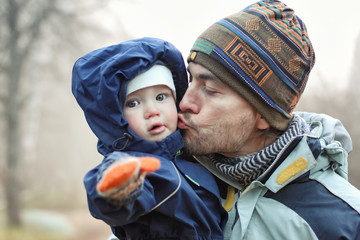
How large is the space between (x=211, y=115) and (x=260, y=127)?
1.14ft

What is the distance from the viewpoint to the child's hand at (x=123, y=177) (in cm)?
107

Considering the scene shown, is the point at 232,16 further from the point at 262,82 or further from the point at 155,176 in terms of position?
the point at 155,176

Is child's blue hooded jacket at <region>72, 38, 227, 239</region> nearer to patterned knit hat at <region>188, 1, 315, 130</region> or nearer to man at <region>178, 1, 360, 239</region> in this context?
man at <region>178, 1, 360, 239</region>

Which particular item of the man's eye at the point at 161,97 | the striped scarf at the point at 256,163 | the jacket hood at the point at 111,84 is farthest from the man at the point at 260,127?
the jacket hood at the point at 111,84

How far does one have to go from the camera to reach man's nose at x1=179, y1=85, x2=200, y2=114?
2031 millimetres

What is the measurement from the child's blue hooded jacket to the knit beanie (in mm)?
37

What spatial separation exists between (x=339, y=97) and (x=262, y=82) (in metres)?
5.09

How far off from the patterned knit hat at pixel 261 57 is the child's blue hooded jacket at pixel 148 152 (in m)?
0.31

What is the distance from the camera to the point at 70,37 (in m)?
9.69

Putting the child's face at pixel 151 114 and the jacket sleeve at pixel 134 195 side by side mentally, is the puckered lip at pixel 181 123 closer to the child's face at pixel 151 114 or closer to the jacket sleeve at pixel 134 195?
the child's face at pixel 151 114

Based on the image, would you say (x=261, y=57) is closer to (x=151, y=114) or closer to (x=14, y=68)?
(x=151, y=114)

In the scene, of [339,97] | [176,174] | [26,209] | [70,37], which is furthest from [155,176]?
[26,209]

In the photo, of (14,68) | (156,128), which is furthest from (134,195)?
(14,68)

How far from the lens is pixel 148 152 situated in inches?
69.4
